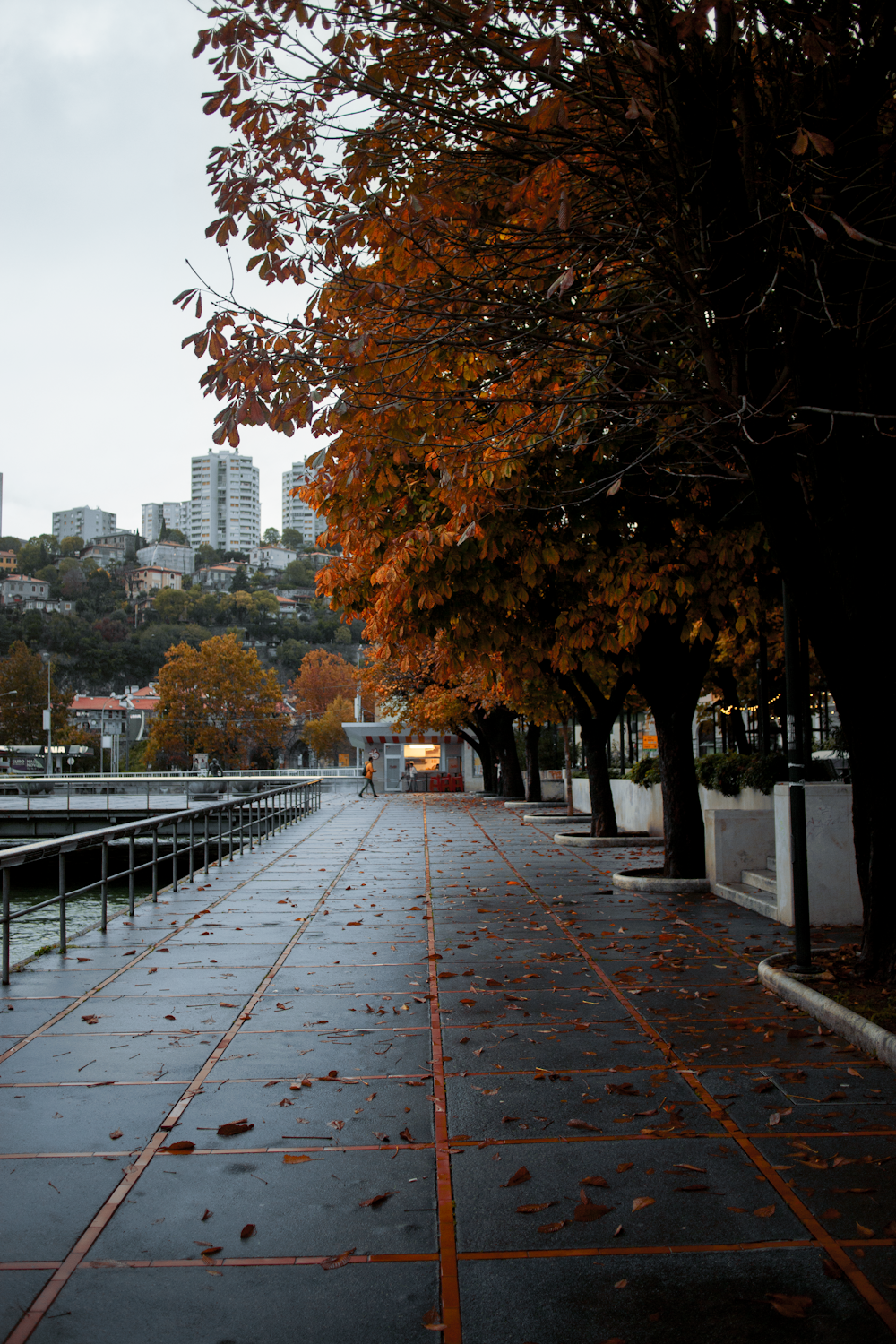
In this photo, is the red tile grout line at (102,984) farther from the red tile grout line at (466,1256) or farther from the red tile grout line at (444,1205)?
the red tile grout line at (466,1256)

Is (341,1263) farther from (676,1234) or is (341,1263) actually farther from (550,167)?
(550,167)

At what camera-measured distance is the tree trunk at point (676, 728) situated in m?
13.5

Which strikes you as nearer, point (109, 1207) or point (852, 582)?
point (109, 1207)

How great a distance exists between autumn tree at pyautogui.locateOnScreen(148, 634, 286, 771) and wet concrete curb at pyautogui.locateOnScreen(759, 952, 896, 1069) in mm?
76597

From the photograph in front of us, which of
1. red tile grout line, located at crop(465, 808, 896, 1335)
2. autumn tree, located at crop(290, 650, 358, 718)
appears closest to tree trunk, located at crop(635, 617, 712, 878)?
red tile grout line, located at crop(465, 808, 896, 1335)

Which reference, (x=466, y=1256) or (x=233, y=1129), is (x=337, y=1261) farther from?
(x=233, y=1129)

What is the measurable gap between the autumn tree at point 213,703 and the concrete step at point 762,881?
72.2 m

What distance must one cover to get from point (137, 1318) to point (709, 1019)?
4.43 meters

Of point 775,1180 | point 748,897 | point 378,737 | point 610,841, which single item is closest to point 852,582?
point 775,1180

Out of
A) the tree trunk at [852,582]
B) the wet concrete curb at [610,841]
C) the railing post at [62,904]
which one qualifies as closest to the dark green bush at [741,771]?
the wet concrete curb at [610,841]

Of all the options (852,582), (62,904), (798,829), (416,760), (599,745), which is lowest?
(62,904)

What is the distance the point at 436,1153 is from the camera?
15.3ft

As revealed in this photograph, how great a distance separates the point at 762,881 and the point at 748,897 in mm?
443

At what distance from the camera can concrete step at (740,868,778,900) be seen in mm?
11727
